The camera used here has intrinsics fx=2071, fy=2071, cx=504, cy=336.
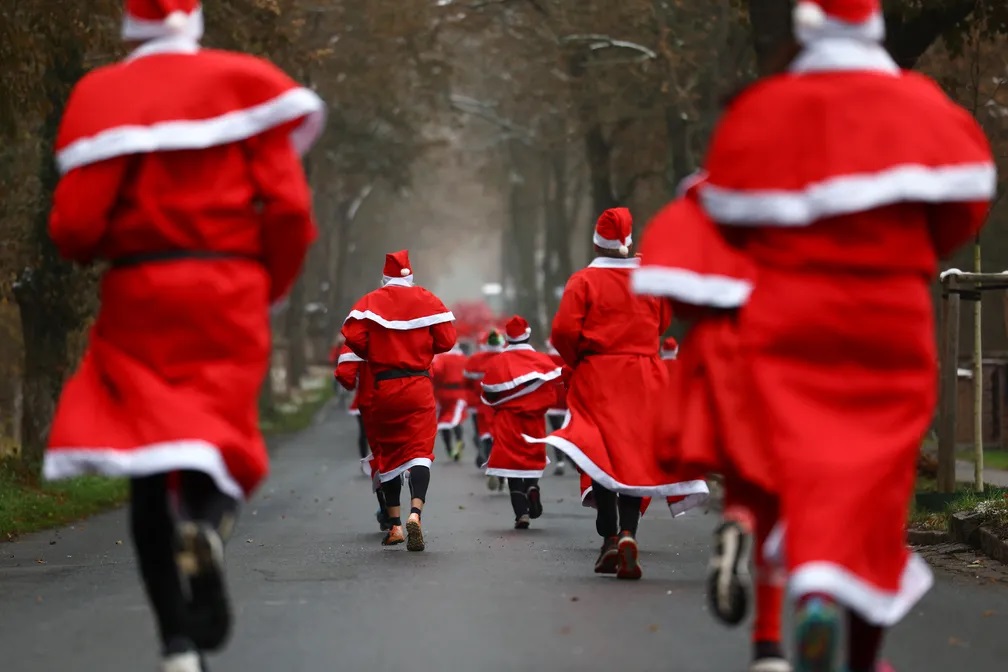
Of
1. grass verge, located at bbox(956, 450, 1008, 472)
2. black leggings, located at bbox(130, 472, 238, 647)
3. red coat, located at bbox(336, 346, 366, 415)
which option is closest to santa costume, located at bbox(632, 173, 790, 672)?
black leggings, located at bbox(130, 472, 238, 647)

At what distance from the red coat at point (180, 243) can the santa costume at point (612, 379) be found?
16.3ft

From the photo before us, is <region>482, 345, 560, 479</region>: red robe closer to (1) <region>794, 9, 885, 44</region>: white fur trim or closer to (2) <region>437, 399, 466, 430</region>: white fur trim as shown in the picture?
(2) <region>437, 399, 466, 430</region>: white fur trim

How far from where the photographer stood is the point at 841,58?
19.9ft

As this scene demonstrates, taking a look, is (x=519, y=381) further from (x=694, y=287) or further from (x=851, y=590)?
(x=851, y=590)

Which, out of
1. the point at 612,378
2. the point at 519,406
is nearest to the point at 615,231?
the point at 612,378

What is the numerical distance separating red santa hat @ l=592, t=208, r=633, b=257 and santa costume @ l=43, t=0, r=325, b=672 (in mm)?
5126

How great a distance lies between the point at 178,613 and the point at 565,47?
87.2 ft

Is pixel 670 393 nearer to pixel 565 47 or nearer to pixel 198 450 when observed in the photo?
pixel 198 450

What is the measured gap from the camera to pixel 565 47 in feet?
105

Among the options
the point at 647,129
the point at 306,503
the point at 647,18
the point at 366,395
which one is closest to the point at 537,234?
the point at 647,129

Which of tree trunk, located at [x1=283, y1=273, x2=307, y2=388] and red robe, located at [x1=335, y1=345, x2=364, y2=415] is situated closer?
red robe, located at [x1=335, y1=345, x2=364, y2=415]

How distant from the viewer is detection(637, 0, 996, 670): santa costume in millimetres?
5734

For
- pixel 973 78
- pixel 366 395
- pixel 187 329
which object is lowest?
pixel 366 395

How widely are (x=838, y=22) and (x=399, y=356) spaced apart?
7.83 metres
